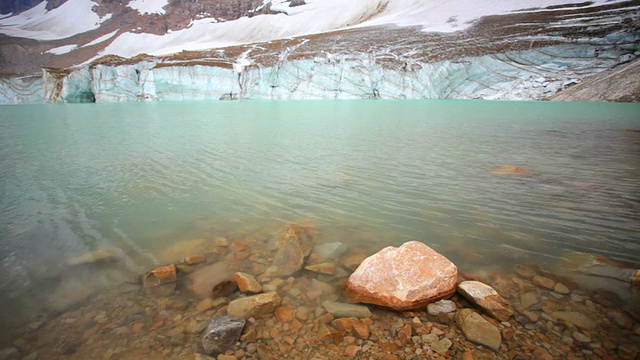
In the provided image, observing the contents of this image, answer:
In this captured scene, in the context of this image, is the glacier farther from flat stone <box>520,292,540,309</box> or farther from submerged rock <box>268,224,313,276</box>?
submerged rock <box>268,224,313,276</box>

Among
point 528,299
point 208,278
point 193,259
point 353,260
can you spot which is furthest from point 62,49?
point 528,299

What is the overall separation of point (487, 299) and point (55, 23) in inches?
10515

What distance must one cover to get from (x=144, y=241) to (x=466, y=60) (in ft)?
194

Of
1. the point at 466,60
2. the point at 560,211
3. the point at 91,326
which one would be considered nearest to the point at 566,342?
the point at 560,211

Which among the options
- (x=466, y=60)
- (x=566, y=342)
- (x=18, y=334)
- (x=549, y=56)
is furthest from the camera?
(x=466, y=60)

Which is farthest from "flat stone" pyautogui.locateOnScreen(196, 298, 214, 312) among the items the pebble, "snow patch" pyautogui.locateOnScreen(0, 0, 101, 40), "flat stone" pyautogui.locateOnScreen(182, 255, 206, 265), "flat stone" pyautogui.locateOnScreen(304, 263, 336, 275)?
"snow patch" pyautogui.locateOnScreen(0, 0, 101, 40)

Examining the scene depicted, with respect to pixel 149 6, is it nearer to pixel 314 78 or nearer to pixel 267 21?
pixel 267 21

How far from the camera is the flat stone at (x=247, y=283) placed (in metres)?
3.82

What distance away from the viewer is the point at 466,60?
51781 millimetres

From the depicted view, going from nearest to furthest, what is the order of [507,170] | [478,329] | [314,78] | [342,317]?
[478,329] < [342,317] < [507,170] < [314,78]

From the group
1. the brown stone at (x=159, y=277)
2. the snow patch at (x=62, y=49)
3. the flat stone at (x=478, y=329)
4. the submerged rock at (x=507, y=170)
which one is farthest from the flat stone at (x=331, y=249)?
the snow patch at (x=62, y=49)

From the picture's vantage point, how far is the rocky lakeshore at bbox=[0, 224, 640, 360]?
9.55ft

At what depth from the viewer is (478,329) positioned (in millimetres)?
3043

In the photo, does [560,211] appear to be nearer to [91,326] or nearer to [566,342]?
[566,342]
